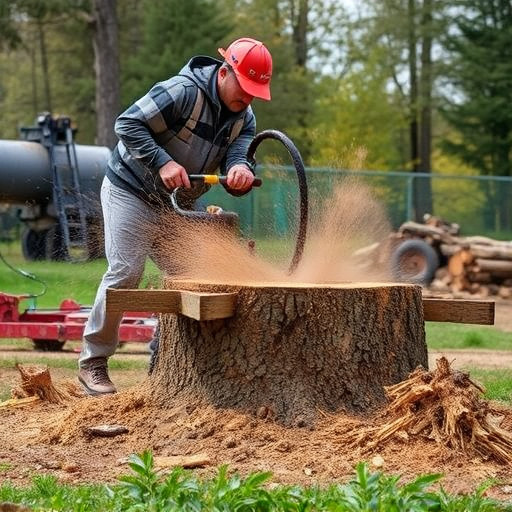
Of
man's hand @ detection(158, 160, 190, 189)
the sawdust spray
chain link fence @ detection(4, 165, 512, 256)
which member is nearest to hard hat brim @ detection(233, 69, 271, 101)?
man's hand @ detection(158, 160, 190, 189)

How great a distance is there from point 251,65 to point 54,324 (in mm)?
4015

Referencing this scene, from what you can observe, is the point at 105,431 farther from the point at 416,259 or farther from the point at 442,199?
the point at 442,199

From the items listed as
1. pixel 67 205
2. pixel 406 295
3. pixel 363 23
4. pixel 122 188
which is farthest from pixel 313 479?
pixel 363 23

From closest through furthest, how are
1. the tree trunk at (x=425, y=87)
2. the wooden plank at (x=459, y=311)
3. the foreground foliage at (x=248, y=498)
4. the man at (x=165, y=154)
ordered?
the foreground foliage at (x=248, y=498), the wooden plank at (x=459, y=311), the man at (x=165, y=154), the tree trunk at (x=425, y=87)

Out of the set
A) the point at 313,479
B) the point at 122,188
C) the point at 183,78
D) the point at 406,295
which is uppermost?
the point at 183,78

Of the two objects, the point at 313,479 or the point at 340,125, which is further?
the point at 340,125

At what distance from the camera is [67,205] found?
1644 centimetres

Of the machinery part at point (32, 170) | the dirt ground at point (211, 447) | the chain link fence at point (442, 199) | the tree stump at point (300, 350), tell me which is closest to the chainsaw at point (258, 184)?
the tree stump at point (300, 350)

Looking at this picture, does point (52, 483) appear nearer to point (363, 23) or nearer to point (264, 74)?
point (264, 74)

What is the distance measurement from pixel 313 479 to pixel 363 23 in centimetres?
3681

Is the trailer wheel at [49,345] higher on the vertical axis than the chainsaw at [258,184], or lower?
lower

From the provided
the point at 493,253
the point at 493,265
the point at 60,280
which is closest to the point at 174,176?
the point at 60,280

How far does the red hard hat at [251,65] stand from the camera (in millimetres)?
5516

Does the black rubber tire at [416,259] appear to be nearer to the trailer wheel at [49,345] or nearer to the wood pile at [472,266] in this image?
the wood pile at [472,266]
